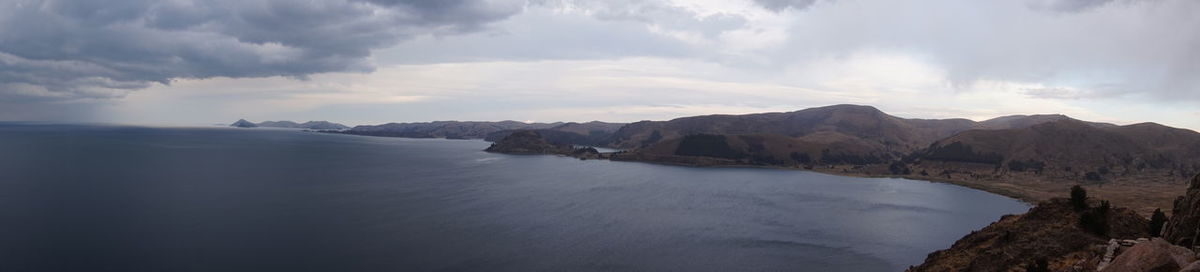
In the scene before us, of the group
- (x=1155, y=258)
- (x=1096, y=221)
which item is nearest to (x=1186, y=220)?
(x=1155, y=258)

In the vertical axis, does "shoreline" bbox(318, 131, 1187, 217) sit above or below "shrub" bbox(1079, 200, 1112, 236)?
below

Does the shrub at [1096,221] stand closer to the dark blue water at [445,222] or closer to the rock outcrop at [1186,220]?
the rock outcrop at [1186,220]

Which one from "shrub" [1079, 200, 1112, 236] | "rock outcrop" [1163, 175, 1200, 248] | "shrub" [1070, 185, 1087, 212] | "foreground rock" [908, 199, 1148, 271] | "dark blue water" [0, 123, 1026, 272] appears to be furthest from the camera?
"dark blue water" [0, 123, 1026, 272]

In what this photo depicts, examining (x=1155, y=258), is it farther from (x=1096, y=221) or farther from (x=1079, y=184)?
(x=1079, y=184)

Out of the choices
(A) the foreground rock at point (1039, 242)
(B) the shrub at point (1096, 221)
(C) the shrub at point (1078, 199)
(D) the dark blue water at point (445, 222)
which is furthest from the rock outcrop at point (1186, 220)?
(D) the dark blue water at point (445, 222)

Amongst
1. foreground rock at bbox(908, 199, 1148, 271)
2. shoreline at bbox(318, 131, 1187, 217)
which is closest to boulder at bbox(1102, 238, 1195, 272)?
foreground rock at bbox(908, 199, 1148, 271)

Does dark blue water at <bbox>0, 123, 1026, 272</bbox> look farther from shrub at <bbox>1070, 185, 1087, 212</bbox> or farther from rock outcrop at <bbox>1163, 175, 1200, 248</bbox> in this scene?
rock outcrop at <bbox>1163, 175, 1200, 248</bbox>
